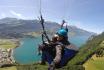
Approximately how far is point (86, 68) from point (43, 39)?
103038mm

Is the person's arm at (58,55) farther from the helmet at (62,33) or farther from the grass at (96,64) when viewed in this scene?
the grass at (96,64)

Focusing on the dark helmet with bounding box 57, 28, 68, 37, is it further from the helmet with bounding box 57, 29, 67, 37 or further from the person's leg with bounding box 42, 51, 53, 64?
the person's leg with bounding box 42, 51, 53, 64

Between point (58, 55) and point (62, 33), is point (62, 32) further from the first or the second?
point (58, 55)

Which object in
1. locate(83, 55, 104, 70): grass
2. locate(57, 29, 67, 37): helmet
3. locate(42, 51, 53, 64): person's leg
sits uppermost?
locate(57, 29, 67, 37): helmet

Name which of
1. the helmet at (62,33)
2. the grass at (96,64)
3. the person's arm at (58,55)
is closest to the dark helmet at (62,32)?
the helmet at (62,33)

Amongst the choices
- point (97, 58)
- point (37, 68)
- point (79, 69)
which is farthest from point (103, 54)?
point (37, 68)

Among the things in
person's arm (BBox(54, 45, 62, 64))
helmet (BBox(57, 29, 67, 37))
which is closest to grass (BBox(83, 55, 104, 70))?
helmet (BBox(57, 29, 67, 37))

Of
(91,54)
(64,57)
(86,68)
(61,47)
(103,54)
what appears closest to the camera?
(61,47)

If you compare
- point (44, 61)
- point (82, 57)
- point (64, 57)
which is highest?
point (64, 57)

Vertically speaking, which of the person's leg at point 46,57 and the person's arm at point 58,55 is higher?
the person's arm at point 58,55

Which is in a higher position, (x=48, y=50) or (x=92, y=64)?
(x=48, y=50)

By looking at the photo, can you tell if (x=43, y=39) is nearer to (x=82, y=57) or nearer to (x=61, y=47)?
(x=61, y=47)

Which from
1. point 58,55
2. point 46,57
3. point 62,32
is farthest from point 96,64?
point 58,55

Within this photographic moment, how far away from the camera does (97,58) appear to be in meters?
120
